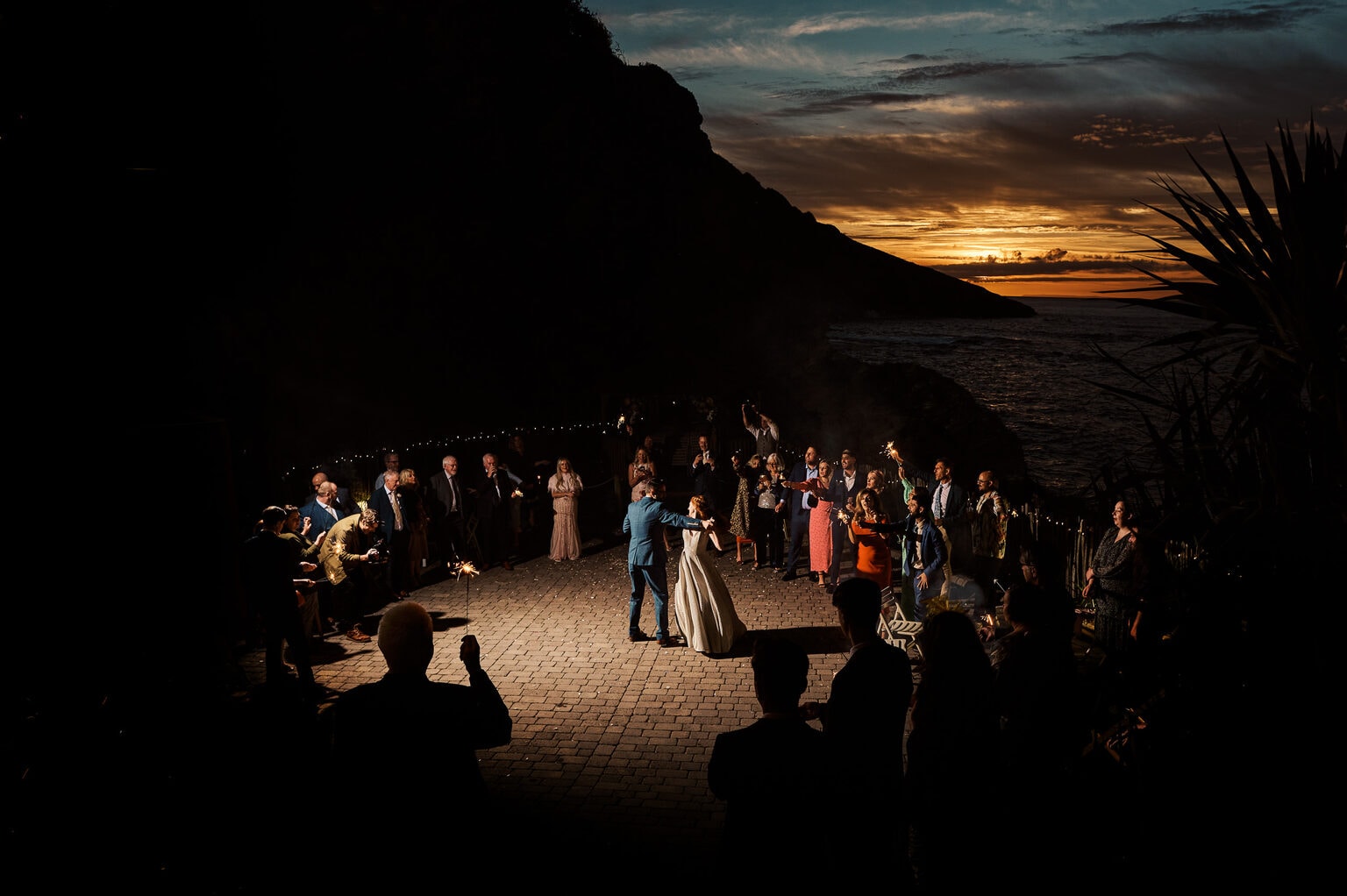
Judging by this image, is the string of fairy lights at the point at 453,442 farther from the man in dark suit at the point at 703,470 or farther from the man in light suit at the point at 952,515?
the man in light suit at the point at 952,515

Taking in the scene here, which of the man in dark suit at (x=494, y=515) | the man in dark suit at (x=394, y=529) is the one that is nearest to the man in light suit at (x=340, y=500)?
the man in dark suit at (x=394, y=529)

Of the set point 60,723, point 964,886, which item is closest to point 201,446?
point 60,723

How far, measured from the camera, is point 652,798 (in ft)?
21.8

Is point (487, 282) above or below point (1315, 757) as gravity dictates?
above

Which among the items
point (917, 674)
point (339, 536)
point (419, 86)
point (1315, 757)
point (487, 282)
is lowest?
point (917, 674)

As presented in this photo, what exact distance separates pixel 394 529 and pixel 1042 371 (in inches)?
1891

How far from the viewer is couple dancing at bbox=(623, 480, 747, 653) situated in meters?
9.77

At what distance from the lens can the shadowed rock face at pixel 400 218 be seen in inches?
701

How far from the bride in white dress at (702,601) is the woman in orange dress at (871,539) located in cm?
174

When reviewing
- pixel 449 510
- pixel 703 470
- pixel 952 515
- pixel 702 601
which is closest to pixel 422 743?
pixel 702 601

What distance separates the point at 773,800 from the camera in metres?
3.41

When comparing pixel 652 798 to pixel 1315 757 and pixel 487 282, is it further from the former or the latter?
pixel 487 282

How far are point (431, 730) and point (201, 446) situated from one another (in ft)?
27.6

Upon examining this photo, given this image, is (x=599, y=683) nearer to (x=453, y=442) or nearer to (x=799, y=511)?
(x=799, y=511)
